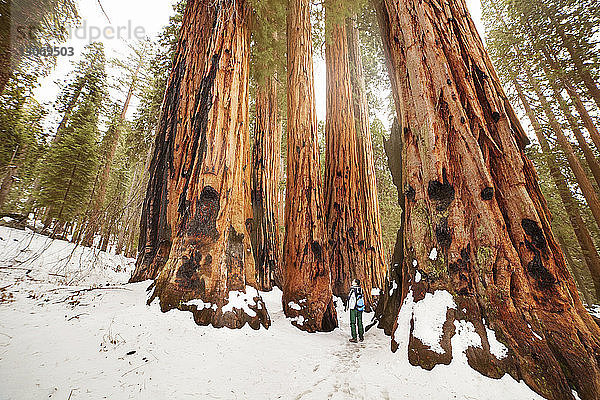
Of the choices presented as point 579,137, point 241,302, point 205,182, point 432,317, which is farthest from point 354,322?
point 579,137

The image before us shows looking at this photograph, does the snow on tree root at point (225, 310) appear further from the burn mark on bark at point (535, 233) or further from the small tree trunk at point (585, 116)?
the small tree trunk at point (585, 116)

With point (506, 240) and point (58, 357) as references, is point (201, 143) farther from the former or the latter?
point (506, 240)

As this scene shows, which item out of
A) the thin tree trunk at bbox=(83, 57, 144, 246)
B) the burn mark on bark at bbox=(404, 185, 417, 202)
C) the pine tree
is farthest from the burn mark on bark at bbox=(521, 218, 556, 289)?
the pine tree

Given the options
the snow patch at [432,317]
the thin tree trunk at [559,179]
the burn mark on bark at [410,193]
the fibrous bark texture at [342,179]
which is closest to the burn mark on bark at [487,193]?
the burn mark on bark at [410,193]

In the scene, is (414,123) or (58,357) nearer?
(58,357)

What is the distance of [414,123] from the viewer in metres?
2.82

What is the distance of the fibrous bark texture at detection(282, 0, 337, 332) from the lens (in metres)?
3.92

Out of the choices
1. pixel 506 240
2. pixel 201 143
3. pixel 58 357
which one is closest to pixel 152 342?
pixel 58 357

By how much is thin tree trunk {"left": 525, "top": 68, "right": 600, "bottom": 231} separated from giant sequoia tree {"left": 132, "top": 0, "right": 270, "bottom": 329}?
37.5 feet

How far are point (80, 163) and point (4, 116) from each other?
9.32ft

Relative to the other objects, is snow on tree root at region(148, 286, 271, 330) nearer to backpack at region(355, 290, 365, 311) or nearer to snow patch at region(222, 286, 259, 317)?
snow patch at region(222, 286, 259, 317)

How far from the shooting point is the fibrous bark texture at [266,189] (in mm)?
6500

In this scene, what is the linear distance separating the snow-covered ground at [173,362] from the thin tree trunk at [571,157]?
10.6 m

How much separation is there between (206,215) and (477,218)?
2.96 m
